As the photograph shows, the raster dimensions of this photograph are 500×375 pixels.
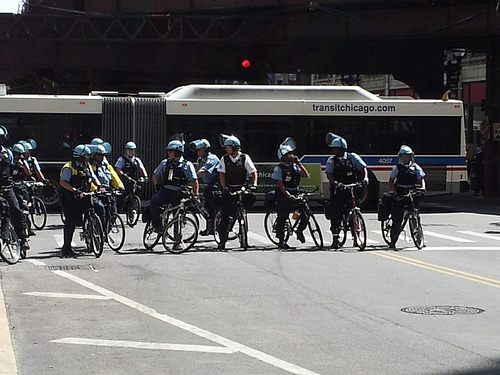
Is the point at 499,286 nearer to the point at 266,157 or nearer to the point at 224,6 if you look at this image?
the point at 266,157

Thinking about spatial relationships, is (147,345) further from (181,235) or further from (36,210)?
(36,210)

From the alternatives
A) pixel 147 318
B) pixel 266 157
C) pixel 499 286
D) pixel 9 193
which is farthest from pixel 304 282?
pixel 266 157

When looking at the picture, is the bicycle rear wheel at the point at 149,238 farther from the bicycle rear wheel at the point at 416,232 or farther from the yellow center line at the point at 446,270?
the bicycle rear wheel at the point at 416,232

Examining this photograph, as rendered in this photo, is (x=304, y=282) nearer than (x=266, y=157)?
Yes

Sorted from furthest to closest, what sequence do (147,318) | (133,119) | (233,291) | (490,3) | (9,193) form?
(490,3), (133,119), (9,193), (233,291), (147,318)

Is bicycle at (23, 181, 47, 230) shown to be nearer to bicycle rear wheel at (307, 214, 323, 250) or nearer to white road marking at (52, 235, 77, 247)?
white road marking at (52, 235, 77, 247)

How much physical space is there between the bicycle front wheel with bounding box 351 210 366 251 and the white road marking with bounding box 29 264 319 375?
5.87 m

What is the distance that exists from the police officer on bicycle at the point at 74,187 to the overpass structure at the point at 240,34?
55.8ft

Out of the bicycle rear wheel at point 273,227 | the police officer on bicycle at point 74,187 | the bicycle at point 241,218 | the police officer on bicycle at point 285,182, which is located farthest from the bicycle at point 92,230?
the bicycle rear wheel at point 273,227

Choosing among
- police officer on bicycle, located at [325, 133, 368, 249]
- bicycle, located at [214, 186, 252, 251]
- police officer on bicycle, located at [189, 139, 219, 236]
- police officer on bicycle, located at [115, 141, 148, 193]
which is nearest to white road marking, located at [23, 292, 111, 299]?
bicycle, located at [214, 186, 252, 251]

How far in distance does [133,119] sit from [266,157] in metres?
3.86

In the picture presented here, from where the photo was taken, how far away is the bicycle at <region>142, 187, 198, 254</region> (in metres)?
18.2

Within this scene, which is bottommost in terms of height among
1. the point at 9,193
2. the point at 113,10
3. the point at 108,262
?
the point at 108,262

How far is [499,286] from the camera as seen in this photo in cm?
1361
